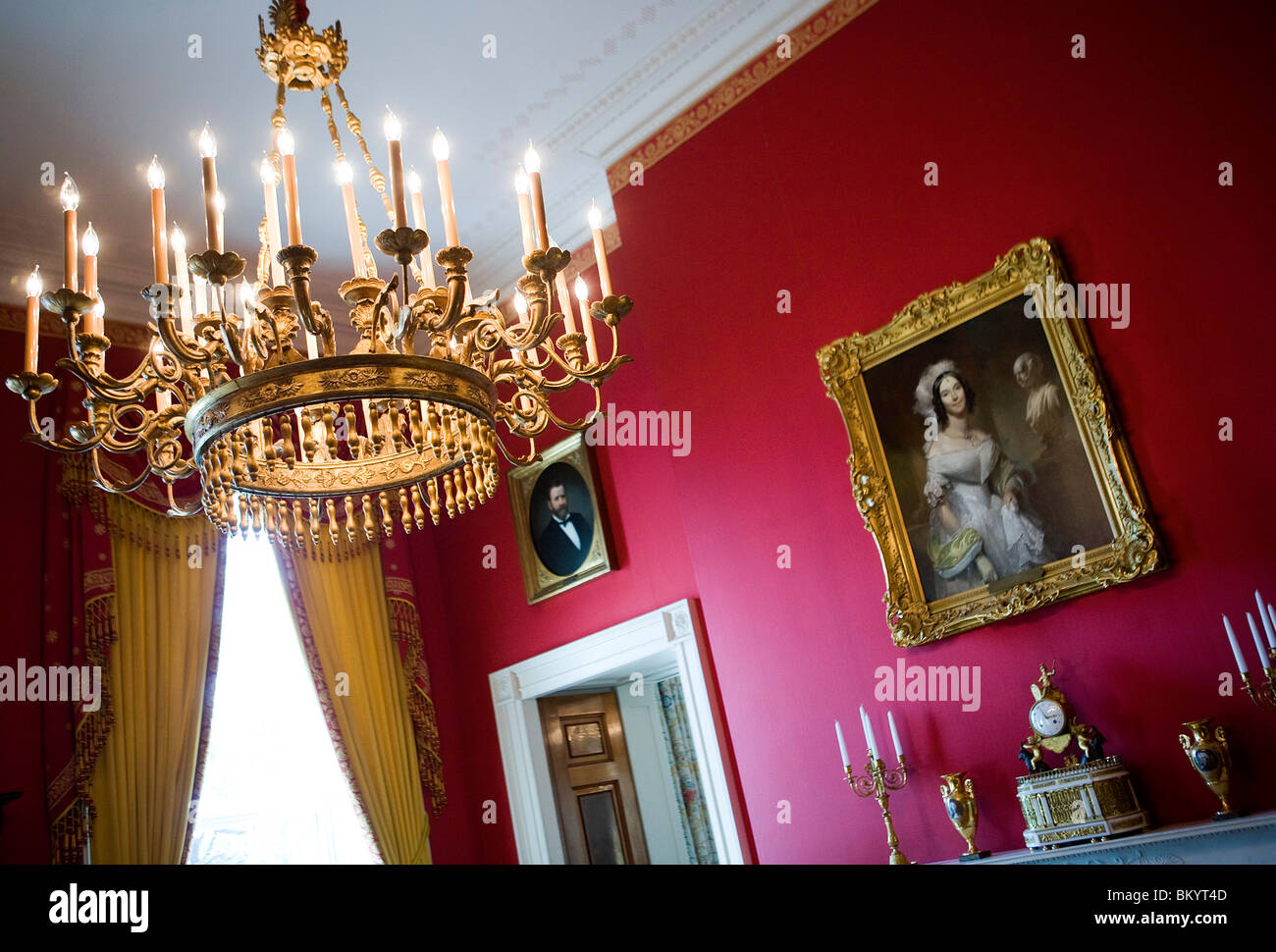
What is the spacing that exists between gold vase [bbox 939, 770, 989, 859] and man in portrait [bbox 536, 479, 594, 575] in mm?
2566

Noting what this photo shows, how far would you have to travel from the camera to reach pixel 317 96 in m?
4.48

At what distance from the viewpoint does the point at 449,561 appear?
21.2 feet

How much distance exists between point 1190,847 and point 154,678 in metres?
4.51

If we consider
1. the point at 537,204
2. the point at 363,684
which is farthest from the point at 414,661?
the point at 537,204

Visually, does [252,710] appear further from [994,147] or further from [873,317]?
[994,147]

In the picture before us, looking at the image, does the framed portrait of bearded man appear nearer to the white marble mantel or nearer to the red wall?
the red wall

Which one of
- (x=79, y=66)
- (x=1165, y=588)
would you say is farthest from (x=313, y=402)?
(x=79, y=66)

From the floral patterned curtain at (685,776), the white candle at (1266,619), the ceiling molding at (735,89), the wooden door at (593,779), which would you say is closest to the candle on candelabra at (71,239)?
the ceiling molding at (735,89)

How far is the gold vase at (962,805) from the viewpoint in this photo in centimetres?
335

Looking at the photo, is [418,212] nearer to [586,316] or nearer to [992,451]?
[586,316]

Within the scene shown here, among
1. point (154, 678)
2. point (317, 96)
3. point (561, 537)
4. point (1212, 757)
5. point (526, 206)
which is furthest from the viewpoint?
point (561, 537)

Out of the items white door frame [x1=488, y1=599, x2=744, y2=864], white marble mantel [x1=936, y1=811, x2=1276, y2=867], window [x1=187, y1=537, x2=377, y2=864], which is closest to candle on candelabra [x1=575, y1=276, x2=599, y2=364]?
white marble mantel [x1=936, y1=811, x2=1276, y2=867]

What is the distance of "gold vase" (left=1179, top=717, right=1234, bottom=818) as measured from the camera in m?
2.87

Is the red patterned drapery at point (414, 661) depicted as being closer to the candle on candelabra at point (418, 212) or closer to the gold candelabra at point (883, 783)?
the gold candelabra at point (883, 783)
